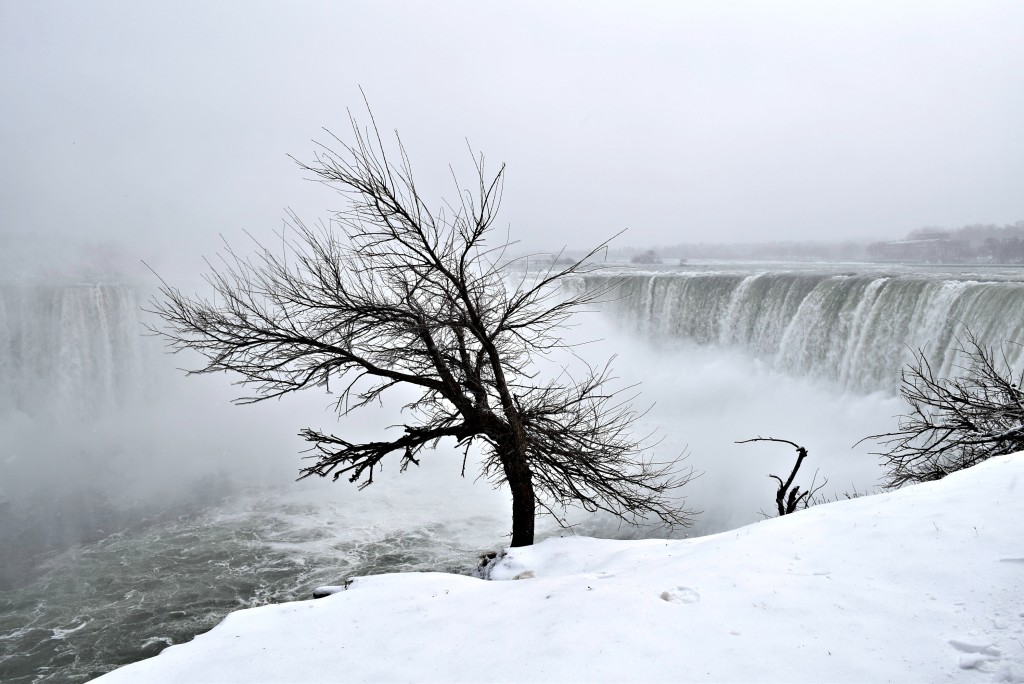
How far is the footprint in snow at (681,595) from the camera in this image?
365cm

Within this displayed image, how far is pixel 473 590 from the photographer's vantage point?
4.76 m

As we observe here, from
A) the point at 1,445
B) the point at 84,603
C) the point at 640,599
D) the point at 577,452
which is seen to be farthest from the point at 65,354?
the point at 640,599

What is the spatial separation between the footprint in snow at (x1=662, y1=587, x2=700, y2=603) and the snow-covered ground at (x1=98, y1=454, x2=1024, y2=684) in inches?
0.5

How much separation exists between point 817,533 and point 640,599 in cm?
160

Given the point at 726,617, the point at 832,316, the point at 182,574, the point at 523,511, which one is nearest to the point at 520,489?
the point at 523,511

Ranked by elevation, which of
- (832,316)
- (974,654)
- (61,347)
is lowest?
(61,347)

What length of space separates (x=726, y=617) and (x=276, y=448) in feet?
68.3

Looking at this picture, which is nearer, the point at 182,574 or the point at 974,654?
the point at 974,654

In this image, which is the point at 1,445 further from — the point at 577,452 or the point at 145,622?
the point at 577,452

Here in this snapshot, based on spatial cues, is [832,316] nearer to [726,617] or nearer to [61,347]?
[726,617]

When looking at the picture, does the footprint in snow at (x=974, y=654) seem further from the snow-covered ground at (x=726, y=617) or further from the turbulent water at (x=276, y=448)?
the turbulent water at (x=276, y=448)

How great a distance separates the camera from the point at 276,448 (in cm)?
2178

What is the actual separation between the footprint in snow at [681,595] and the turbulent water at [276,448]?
6888mm

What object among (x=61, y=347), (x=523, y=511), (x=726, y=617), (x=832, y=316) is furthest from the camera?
(x=61, y=347)
